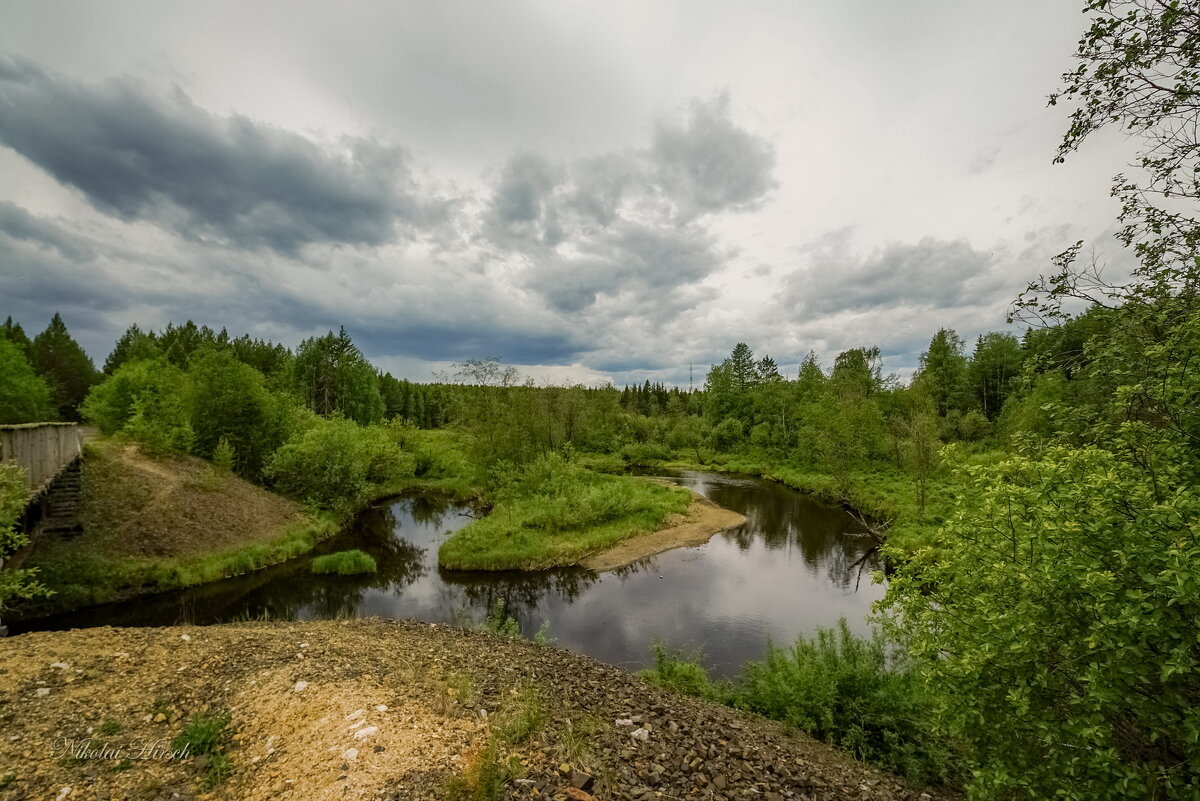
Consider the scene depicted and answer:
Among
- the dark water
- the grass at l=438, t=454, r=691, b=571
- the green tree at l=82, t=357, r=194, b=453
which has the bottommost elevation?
the dark water

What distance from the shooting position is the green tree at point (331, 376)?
65625mm

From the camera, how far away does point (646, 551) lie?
2741 cm

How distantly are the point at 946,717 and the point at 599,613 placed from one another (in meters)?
14.4

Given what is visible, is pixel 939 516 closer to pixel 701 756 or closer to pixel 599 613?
pixel 599 613

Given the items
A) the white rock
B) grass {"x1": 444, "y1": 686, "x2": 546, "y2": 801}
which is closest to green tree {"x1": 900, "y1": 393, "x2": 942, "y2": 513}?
grass {"x1": 444, "y1": 686, "x2": 546, "y2": 801}

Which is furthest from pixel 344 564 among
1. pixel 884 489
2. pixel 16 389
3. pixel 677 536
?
pixel 16 389

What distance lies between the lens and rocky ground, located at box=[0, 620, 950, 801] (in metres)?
6.23

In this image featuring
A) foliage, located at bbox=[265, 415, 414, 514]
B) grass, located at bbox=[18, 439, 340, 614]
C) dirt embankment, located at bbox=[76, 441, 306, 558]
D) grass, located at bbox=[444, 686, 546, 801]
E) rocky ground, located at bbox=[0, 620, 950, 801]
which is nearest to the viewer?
grass, located at bbox=[444, 686, 546, 801]

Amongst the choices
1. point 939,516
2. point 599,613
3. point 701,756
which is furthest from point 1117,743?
point 939,516

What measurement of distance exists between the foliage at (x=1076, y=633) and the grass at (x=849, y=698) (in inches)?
97.1

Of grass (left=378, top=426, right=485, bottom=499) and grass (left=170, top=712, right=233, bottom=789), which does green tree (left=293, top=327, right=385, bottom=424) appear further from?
grass (left=170, top=712, right=233, bottom=789)

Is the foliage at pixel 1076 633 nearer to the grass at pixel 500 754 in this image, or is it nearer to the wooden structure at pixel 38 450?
the grass at pixel 500 754

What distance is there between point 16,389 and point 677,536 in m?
54.1

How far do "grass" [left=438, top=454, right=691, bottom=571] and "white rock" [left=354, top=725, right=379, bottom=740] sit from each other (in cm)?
1755
